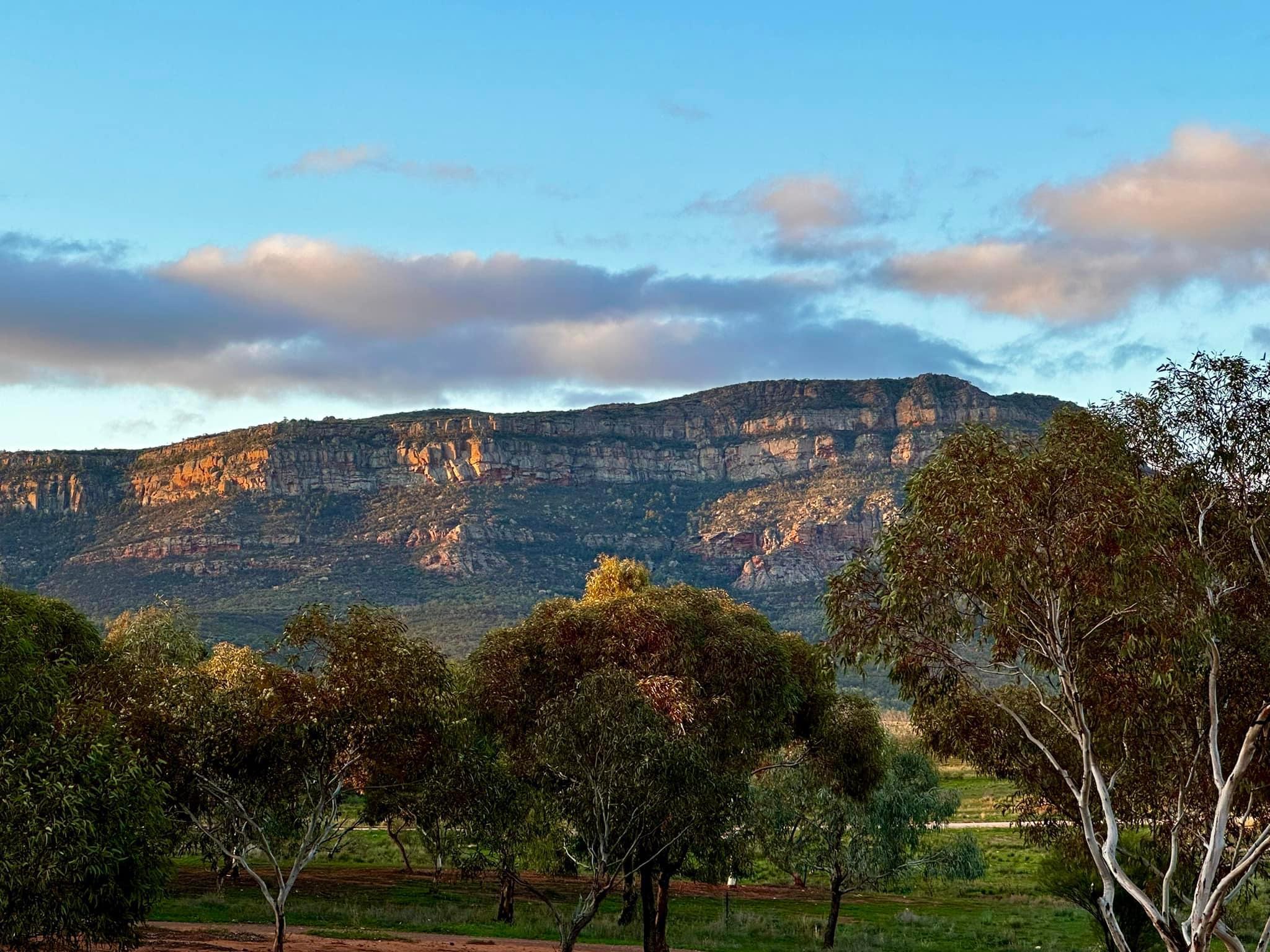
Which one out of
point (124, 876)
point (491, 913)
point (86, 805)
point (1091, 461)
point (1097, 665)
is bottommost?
point (491, 913)

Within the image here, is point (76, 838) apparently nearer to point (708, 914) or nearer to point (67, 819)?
point (67, 819)

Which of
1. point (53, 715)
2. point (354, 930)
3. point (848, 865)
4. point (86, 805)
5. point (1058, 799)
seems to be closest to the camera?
point (86, 805)

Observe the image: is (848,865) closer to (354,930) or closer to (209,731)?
(354,930)

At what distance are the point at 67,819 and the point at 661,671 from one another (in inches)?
634

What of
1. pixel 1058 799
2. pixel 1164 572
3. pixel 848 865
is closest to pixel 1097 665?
pixel 1164 572

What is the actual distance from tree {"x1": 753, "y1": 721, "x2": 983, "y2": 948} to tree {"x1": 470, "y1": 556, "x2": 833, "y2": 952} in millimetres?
3498

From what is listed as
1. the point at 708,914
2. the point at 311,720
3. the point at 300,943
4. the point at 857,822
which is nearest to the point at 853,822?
the point at 857,822

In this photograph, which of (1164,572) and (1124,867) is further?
(1124,867)

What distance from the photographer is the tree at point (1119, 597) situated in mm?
22141

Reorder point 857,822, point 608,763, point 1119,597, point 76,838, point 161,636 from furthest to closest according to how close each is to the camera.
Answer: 1. point 161,636
2. point 857,822
3. point 608,763
4. point 1119,597
5. point 76,838

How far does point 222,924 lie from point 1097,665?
99.0ft

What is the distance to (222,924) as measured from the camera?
4188cm

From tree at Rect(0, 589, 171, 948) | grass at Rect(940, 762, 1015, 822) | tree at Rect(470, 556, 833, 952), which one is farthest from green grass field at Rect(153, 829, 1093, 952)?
grass at Rect(940, 762, 1015, 822)

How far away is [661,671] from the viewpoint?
33781mm
